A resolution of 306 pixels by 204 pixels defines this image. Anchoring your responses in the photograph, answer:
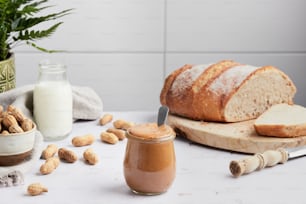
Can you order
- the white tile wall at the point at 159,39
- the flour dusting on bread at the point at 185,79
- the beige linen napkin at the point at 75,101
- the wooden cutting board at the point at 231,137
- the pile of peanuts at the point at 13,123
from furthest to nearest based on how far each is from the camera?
1. the white tile wall at the point at 159,39
2. the flour dusting on bread at the point at 185,79
3. the beige linen napkin at the point at 75,101
4. the wooden cutting board at the point at 231,137
5. the pile of peanuts at the point at 13,123

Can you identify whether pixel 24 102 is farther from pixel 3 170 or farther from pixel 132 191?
pixel 132 191

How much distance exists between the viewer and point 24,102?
5.27ft

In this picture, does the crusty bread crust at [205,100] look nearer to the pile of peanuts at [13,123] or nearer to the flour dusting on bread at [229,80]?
the flour dusting on bread at [229,80]

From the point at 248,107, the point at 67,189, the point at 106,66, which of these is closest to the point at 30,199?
the point at 67,189

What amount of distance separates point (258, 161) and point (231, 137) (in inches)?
6.7

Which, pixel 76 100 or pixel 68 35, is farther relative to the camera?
pixel 68 35

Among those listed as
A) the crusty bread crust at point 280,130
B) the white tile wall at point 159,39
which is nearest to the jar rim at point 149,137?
the crusty bread crust at point 280,130

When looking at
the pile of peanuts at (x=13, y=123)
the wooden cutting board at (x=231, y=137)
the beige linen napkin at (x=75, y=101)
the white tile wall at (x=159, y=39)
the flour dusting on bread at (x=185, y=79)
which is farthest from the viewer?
the white tile wall at (x=159, y=39)

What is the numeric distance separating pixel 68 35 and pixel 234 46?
2.33 ft

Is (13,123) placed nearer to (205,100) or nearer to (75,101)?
(75,101)

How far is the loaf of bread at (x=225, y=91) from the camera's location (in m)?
1.64

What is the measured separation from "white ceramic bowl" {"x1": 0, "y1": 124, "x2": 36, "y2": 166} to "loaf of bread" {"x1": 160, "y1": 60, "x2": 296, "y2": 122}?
0.53 metres

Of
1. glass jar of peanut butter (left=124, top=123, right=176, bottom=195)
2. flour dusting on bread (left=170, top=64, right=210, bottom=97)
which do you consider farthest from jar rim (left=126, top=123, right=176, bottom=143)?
flour dusting on bread (left=170, top=64, right=210, bottom=97)

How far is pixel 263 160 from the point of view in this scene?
1354mm
